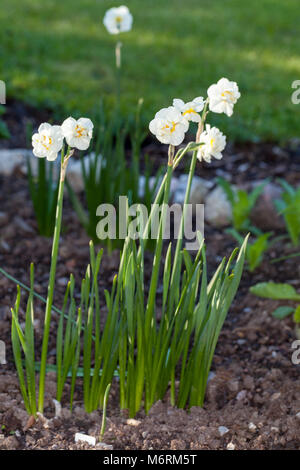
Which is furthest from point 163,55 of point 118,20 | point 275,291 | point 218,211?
point 275,291

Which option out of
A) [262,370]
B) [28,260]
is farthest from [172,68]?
[262,370]

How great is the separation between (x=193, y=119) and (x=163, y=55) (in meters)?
4.77

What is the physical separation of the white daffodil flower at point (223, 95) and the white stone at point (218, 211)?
1740mm

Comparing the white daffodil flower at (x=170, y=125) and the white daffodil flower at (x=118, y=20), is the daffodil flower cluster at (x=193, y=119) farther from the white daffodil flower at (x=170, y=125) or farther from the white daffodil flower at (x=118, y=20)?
the white daffodil flower at (x=118, y=20)

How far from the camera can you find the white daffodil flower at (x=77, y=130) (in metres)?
1.65

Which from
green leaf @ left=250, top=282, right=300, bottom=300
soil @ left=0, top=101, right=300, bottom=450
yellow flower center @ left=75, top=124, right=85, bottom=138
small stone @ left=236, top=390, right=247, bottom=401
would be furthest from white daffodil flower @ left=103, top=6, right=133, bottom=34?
small stone @ left=236, top=390, right=247, bottom=401

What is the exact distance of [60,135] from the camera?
166 centimetres

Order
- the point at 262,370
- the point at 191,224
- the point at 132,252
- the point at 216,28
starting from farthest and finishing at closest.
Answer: the point at 216,28, the point at 191,224, the point at 262,370, the point at 132,252

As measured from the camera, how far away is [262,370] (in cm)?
232

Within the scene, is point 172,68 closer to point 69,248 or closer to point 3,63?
point 3,63

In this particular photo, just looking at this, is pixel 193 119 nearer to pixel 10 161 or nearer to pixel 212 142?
pixel 212 142

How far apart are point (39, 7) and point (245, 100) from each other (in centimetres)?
334

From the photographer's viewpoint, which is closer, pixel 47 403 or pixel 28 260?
pixel 47 403

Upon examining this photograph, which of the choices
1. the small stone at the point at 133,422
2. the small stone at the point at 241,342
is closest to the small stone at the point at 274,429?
the small stone at the point at 133,422
